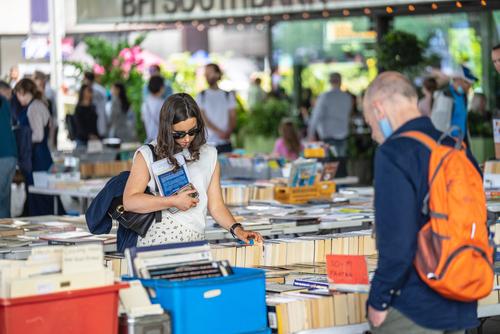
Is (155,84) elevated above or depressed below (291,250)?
above

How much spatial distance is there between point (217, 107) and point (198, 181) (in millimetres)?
7380

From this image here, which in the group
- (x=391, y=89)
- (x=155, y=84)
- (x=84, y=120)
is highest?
(x=155, y=84)

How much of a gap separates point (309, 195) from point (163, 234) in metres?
3.85

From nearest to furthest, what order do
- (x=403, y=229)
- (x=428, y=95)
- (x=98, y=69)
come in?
(x=403, y=229), (x=428, y=95), (x=98, y=69)

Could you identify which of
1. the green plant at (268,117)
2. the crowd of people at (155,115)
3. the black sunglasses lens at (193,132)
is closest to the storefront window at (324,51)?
the crowd of people at (155,115)

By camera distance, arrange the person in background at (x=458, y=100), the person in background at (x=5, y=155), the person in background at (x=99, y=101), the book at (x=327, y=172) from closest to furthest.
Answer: the book at (x=327, y=172)
the person in background at (x=458, y=100)
the person in background at (x=5, y=155)
the person in background at (x=99, y=101)

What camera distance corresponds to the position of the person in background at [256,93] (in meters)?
19.8

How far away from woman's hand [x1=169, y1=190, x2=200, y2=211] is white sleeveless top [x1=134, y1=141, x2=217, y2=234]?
14 cm

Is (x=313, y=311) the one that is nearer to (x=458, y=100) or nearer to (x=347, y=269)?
(x=347, y=269)

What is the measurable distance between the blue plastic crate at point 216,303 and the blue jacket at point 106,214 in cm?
113

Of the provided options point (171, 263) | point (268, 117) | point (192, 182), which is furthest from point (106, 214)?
point (268, 117)

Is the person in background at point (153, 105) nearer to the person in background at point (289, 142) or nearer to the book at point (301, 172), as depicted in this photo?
the person in background at point (289, 142)

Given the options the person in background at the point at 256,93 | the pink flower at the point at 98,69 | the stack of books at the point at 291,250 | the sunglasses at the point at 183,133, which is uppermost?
the pink flower at the point at 98,69

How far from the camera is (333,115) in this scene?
15852 millimetres
